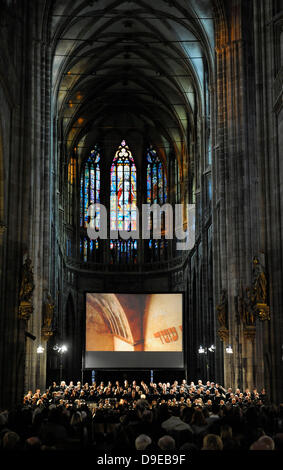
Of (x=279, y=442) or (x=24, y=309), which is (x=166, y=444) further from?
(x=24, y=309)

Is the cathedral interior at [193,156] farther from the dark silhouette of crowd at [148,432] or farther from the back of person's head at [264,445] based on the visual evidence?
the back of person's head at [264,445]

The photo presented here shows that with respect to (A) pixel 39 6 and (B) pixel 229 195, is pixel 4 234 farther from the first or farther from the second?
(A) pixel 39 6

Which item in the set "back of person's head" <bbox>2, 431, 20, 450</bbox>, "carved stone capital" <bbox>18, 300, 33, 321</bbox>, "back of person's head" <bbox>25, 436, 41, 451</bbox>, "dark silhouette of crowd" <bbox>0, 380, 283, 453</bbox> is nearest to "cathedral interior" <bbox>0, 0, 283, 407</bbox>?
"carved stone capital" <bbox>18, 300, 33, 321</bbox>

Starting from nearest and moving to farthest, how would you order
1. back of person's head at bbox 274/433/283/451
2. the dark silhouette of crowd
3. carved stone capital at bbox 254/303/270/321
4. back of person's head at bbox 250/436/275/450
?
back of person's head at bbox 250/436/275/450 → the dark silhouette of crowd → back of person's head at bbox 274/433/283/451 → carved stone capital at bbox 254/303/270/321

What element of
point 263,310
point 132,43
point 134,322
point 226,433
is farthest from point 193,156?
point 226,433

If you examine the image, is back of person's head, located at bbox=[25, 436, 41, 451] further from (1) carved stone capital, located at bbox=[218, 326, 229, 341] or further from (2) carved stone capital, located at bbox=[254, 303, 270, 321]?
(1) carved stone capital, located at bbox=[218, 326, 229, 341]

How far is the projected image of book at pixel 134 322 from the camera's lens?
4303cm

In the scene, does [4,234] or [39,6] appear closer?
[4,234]

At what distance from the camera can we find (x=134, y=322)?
43.6 metres

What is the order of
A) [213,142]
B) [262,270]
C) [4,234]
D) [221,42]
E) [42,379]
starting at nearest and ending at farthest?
[262,270]
[4,234]
[42,379]
[221,42]
[213,142]

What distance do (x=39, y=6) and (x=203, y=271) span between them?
19.4 metres

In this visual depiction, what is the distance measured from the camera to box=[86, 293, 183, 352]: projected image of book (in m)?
43.0

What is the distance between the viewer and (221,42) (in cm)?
3378

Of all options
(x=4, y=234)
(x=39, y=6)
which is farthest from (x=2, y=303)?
(x=39, y=6)
